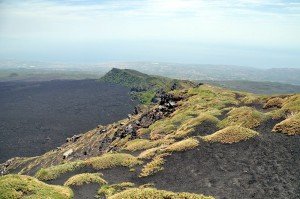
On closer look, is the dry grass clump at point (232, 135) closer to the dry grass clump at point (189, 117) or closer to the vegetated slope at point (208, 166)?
the vegetated slope at point (208, 166)

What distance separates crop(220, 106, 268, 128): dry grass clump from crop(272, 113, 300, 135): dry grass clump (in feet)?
12.3

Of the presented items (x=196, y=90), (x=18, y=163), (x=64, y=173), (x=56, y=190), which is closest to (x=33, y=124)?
(x=18, y=163)

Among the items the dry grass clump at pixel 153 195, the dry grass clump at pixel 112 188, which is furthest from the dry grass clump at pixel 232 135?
the dry grass clump at pixel 153 195

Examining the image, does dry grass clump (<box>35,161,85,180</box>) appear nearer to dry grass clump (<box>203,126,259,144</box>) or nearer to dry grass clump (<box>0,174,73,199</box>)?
dry grass clump (<box>0,174,73,199</box>)

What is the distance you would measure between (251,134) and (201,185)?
43.2ft

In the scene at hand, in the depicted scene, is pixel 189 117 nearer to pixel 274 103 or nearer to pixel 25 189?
pixel 274 103

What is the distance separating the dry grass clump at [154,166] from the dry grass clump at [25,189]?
9646 millimetres

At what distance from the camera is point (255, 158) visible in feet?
124

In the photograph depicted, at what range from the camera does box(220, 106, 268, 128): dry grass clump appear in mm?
50472

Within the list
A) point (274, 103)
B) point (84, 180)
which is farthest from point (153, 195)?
point (274, 103)

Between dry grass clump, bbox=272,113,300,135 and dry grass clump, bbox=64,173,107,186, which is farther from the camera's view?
dry grass clump, bbox=272,113,300,135

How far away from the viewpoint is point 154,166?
39.2 m

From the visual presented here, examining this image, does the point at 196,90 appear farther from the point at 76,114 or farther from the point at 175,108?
the point at 76,114

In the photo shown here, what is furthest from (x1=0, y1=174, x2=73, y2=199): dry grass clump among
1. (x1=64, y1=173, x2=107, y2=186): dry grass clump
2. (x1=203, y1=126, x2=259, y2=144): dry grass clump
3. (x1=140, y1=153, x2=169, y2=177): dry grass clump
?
(x1=203, y1=126, x2=259, y2=144): dry grass clump
